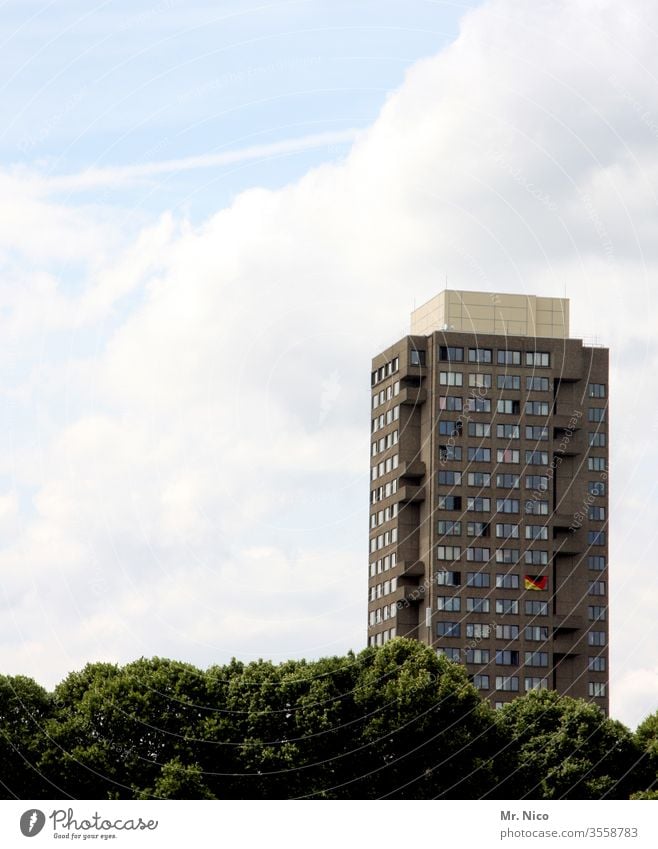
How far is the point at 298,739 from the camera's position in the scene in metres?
97.8

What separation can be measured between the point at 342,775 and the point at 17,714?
2190 centimetres

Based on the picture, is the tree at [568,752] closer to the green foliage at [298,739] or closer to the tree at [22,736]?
the green foliage at [298,739]

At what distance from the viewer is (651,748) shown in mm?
104375

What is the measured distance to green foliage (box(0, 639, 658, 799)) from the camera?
94250 millimetres
